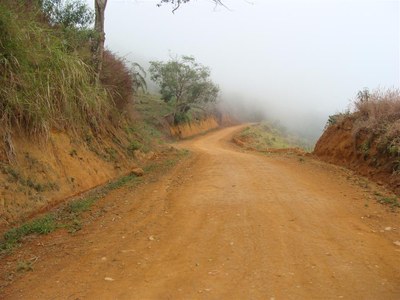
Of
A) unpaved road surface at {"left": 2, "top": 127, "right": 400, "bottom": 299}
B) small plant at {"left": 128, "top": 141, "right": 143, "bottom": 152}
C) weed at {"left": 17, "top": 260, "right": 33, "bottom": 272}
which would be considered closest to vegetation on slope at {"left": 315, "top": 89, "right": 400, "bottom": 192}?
unpaved road surface at {"left": 2, "top": 127, "right": 400, "bottom": 299}

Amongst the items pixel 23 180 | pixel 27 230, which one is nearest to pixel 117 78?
pixel 23 180

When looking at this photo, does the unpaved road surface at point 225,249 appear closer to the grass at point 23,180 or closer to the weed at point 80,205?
the weed at point 80,205

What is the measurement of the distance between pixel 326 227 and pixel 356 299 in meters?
2.28

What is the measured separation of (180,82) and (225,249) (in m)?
32.5

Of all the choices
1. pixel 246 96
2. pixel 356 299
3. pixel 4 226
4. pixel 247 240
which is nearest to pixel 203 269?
pixel 247 240

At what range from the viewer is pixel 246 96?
74125 millimetres

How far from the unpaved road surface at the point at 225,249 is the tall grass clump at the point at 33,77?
2.10 metres

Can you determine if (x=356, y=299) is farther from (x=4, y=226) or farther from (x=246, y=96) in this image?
(x=246, y=96)

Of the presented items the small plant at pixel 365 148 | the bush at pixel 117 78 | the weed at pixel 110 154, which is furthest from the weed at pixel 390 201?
the bush at pixel 117 78

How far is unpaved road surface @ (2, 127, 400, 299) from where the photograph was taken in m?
4.38

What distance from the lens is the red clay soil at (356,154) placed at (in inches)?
399

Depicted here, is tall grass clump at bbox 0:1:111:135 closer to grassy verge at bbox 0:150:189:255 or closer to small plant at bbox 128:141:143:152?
grassy verge at bbox 0:150:189:255

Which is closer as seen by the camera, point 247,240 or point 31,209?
point 247,240

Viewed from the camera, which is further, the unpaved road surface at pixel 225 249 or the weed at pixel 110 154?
the weed at pixel 110 154
